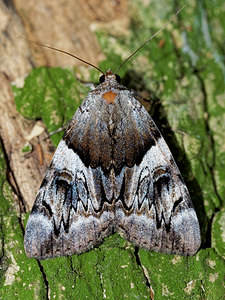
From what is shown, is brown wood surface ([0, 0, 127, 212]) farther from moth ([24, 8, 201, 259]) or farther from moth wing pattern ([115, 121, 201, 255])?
moth wing pattern ([115, 121, 201, 255])

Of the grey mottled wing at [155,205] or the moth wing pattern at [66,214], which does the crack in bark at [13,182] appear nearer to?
the moth wing pattern at [66,214]

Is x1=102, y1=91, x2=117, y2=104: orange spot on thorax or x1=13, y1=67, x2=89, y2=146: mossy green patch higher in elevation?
x1=13, y1=67, x2=89, y2=146: mossy green patch

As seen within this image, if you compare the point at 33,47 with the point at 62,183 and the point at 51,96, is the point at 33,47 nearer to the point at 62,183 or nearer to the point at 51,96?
the point at 51,96

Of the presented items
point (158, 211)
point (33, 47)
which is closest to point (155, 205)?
point (158, 211)

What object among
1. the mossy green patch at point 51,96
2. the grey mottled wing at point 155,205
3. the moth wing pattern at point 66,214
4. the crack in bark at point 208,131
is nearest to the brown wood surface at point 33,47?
the mossy green patch at point 51,96

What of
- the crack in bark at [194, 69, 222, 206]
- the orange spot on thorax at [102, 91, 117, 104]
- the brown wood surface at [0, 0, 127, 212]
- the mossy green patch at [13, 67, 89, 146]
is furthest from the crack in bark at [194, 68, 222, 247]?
the mossy green patch at [13, 67, 89, 146]

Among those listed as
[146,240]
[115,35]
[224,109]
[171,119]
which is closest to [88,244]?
[146,240]
